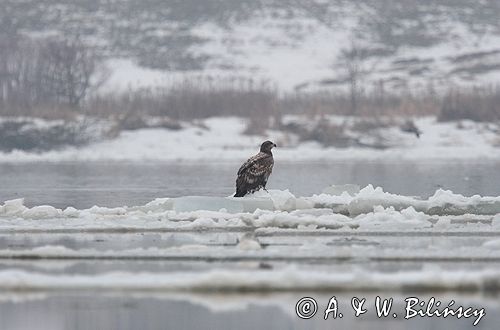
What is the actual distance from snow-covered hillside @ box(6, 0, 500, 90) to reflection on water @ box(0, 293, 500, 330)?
5782 cm

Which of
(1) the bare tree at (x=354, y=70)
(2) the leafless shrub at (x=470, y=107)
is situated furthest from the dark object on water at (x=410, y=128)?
(1) the bare tree at (x=354, y=70)

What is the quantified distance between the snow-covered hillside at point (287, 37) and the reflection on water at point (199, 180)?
1210 inches

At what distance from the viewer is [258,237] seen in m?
13.3

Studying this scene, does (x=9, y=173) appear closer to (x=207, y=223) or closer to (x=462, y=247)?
(x=207, y=223)

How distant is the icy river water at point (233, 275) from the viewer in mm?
8648

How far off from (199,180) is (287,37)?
5505 cm

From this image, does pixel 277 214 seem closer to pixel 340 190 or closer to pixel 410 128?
pixel 340 190

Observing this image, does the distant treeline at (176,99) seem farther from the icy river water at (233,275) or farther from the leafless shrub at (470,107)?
the icy river water at (233,275)

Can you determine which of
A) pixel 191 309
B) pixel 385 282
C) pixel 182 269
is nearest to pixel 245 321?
pixel 191 309

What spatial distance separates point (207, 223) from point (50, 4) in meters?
76.7

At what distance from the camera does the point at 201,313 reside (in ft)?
29.0

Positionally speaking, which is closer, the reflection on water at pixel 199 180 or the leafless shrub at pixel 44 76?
the reflection on water at pixel 199 180

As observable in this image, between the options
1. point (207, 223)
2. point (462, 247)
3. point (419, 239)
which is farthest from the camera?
point (207, 223)

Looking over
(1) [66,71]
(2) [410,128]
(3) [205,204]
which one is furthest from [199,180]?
(1) [66,71]
